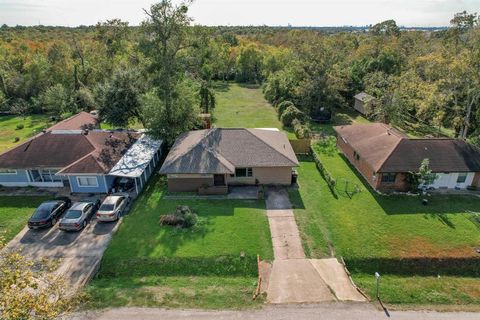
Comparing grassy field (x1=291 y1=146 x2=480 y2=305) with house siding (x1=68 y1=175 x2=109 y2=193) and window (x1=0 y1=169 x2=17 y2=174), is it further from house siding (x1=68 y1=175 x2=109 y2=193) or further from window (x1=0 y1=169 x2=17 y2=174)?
window (x1=0 y1=169 x2=17 y2=174)

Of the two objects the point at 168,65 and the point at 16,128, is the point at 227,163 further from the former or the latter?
the point at 16,128

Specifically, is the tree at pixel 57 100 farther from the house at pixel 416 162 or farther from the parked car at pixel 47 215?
the house at pixel 416 162

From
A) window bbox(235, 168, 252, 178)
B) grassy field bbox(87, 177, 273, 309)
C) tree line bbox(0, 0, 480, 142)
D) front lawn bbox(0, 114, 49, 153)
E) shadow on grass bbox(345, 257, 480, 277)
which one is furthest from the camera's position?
front lawn bbox(0, 114, 49, 153)

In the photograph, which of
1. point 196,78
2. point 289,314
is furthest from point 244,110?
point 289,314

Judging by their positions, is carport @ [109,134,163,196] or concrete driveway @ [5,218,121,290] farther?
carport @ [109,134,163,196]

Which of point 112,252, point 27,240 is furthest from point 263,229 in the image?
point 27,240

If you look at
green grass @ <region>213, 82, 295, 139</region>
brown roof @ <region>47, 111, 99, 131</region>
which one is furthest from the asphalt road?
green grass @ <region>213, 82, 295, 139</region>

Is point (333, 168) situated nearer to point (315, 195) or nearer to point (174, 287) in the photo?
point (315, 195)
